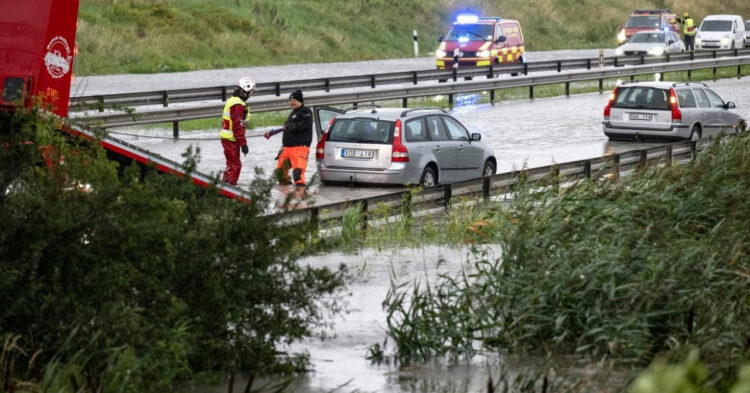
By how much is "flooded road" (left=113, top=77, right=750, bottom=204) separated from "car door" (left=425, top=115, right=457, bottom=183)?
2.58 ft

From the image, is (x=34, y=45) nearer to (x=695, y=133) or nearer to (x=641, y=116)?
(x=641, y=116)

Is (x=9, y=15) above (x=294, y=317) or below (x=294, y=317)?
above

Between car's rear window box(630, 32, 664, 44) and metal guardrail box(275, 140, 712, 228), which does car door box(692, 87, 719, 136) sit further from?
car's rear window box(630, 32, 664, 44)

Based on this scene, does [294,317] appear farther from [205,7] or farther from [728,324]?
[205,7]

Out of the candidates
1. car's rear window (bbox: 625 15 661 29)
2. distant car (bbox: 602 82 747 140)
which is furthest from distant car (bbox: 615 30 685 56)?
distant car (bbox: 602 82 747 140)

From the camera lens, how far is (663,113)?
27.4 metres

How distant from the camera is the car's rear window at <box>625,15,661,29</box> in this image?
60219mm

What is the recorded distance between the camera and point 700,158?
16.0 metres

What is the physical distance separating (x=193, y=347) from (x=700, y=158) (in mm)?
8827

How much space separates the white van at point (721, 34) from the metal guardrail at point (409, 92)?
40.4 ft

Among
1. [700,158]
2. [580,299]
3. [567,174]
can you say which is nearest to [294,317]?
[580,299]

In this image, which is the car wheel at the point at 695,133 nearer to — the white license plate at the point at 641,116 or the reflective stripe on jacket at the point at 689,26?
the white license plate at the point at 641,116

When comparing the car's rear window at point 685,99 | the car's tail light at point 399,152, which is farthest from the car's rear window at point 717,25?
the car's tail light at point 399,152

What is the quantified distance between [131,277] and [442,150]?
12328mm
